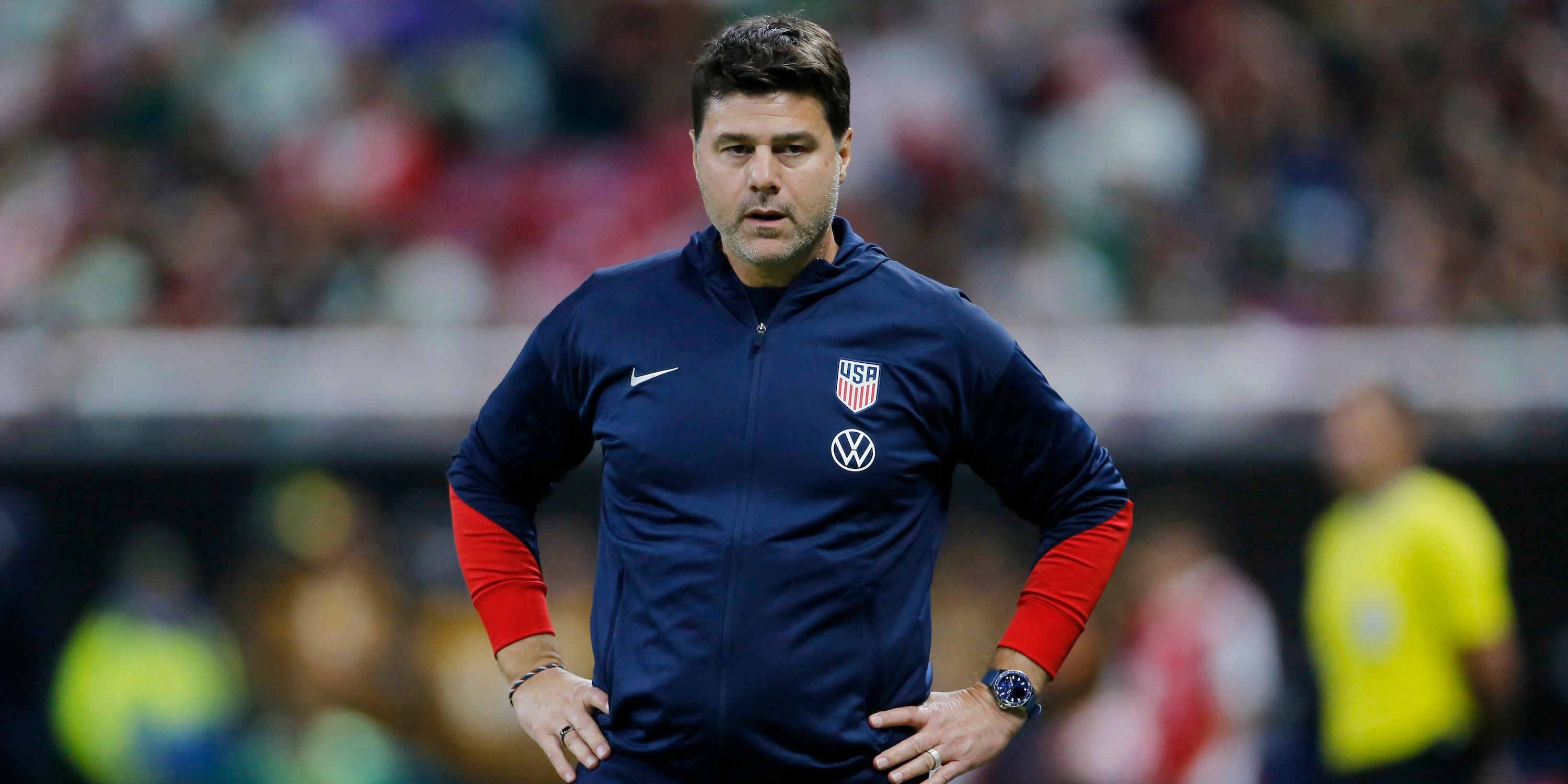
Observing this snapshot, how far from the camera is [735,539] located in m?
2.70

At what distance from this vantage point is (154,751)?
24.6 ft

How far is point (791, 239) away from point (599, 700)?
2.71 ft

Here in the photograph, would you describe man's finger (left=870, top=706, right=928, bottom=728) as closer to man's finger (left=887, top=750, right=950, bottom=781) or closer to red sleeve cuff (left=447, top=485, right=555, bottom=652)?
man's finger (left=887, top=750, right=950, bottom=781)

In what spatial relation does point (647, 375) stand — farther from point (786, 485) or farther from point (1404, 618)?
point (1404, 618)

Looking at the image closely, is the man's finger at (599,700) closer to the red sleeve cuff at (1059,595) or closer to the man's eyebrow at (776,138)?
the red sleeve cuff at (1059,595)

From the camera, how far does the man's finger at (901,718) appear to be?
2717 millimetres

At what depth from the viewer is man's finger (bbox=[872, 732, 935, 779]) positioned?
272cm

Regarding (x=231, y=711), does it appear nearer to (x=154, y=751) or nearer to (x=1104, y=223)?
(x=154, y=751)

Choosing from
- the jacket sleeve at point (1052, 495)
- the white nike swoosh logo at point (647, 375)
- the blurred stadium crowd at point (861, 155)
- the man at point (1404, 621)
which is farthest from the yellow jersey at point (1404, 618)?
the white nike swoosh logo at point (647, 375)

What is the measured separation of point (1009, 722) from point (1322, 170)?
640 centimetres

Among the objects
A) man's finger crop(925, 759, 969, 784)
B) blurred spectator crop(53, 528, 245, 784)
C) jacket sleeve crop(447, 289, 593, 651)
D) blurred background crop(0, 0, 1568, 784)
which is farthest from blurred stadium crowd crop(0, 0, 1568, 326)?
man's finger crop(925, 759, 969, 784)

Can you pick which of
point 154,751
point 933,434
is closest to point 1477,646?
point 933,434

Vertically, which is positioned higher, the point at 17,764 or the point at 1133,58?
the point at 1133,58

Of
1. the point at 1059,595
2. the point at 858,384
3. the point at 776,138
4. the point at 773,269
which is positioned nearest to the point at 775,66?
the point at 776,138
